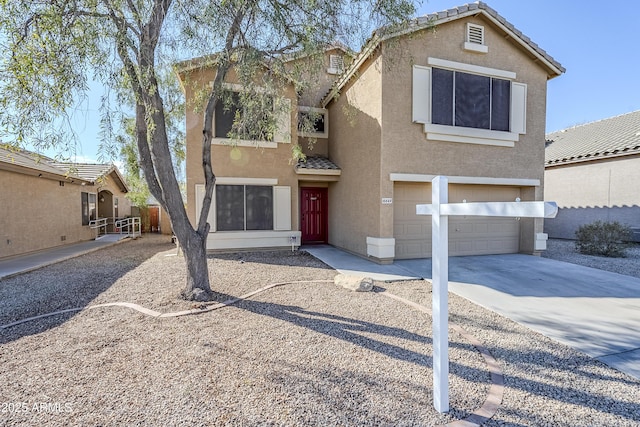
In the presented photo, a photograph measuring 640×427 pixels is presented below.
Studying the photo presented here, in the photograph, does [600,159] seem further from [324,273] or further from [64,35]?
[64,35]

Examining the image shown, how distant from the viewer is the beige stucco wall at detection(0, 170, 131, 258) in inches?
399

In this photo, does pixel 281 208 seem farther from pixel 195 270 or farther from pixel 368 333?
pixel 368 333

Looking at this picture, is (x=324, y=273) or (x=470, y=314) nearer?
(x=470, y=314)

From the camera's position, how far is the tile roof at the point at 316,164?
11102 millimetres

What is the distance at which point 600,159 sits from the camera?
13422 millimetres

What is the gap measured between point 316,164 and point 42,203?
440 inches

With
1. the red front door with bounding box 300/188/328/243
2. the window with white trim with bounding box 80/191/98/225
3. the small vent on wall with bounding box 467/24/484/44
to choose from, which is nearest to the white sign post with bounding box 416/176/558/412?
the small vent on wall with bounding box 467/24/484/44

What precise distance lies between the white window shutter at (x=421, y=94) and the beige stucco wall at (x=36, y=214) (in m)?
13.5

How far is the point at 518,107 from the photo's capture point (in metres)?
9.74

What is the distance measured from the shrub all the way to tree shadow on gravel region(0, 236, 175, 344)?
14.9 meters

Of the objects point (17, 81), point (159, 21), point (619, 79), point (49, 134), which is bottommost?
point (49, 134)

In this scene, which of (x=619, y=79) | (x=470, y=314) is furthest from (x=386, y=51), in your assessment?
(x=619, y=79)

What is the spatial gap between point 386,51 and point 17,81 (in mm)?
7784

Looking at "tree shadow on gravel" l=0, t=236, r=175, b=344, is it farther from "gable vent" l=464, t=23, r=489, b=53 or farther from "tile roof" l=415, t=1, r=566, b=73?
"gable vent" l=464, t=23, r=489, b=53
